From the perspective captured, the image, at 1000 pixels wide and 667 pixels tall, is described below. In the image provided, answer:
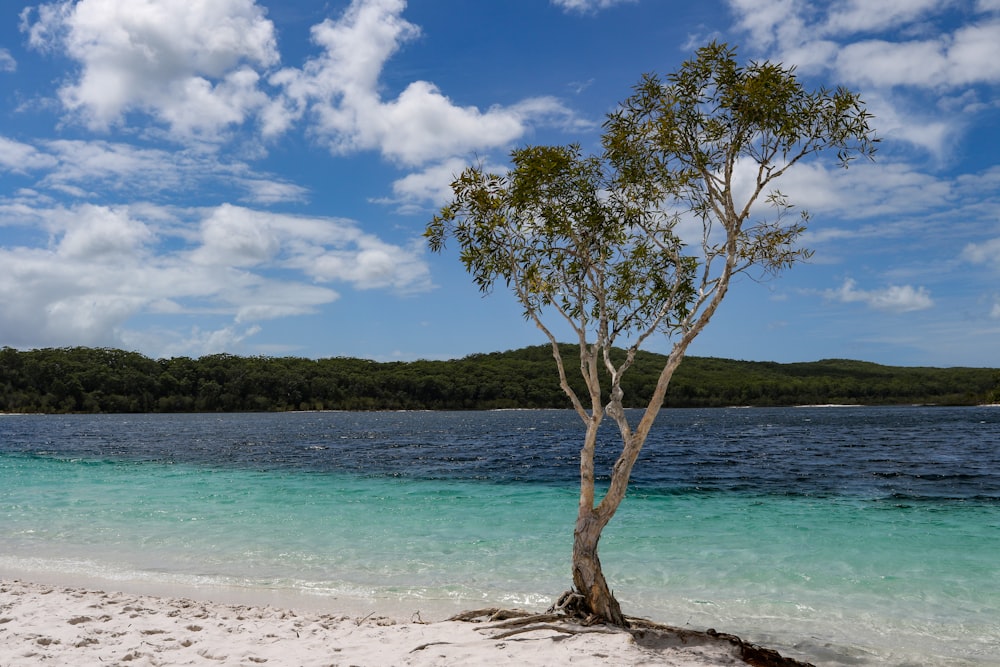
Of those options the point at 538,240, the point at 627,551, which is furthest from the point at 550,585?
the point at 538,240

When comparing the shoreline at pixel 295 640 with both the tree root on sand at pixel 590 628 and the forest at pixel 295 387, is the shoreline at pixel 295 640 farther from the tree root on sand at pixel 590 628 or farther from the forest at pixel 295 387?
the forest at pixel 295 387

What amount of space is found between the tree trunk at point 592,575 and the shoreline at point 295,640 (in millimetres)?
336

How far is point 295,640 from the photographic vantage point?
9.52 m

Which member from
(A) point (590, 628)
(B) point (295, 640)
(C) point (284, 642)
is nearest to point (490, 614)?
(A) point (590, 628)

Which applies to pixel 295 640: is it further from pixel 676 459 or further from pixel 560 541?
pixel 676 459

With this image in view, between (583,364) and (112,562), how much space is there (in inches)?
458

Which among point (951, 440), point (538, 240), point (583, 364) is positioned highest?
point (538, 240)

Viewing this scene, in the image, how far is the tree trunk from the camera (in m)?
9.91

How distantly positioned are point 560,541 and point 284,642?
32.8ft

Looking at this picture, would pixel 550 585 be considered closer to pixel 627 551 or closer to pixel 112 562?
pixel 627 551

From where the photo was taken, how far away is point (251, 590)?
13.1 meters

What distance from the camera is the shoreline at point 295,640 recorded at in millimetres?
8570

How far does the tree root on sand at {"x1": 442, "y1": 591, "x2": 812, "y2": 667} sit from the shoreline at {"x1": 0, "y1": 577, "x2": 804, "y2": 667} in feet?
0.11

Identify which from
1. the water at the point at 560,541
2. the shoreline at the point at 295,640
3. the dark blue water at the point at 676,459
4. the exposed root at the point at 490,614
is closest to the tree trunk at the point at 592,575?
the shoreline at the point at 295,640
